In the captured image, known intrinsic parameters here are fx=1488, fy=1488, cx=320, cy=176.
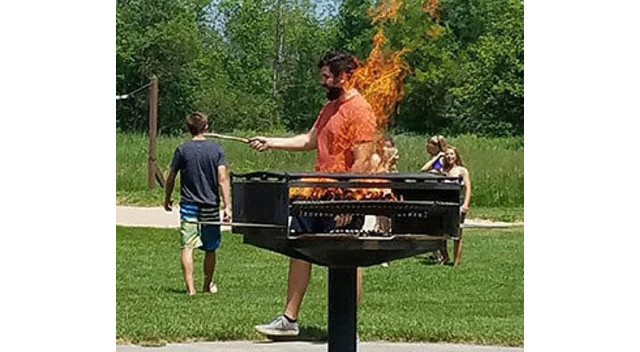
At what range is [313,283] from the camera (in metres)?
9.30

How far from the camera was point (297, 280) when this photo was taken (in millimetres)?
6238

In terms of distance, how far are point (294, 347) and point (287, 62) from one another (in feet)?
31.4

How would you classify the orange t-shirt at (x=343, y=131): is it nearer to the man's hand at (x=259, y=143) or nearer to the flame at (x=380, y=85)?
the flame at (x=380, y=85)

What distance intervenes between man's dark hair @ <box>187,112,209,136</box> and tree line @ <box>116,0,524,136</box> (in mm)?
6231

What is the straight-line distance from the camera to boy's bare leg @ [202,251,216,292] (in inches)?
307

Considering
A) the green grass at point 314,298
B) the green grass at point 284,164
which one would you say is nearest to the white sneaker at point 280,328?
the green grass at point 314,298

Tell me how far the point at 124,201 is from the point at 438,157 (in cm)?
561

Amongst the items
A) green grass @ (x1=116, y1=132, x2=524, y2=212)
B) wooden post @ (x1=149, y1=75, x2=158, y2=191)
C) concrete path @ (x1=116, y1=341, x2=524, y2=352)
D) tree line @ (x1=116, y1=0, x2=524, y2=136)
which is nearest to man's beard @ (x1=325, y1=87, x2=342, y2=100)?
concrete path @ (x1=116, y1=341, x2=524, y2=352)

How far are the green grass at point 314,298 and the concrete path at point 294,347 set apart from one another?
131 mm

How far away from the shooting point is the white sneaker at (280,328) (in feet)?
20.9

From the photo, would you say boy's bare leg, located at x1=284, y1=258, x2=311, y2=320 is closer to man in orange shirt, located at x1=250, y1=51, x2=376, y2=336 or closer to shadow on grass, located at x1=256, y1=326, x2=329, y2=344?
shadow on grass, located at x1=256, y1=326, x2=329, y2=344

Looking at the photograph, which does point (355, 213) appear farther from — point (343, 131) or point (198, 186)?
point (198, 186)
